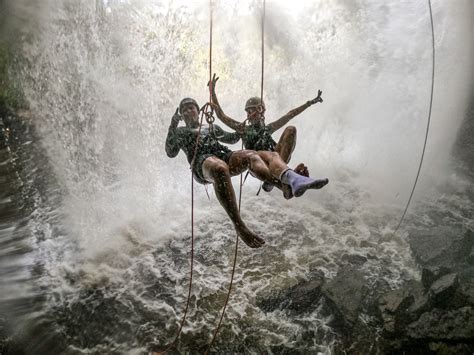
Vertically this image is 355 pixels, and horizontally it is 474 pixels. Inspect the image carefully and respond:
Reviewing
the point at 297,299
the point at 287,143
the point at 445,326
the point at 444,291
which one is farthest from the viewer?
the point at 297,299

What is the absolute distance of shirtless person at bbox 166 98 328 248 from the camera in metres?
2.94

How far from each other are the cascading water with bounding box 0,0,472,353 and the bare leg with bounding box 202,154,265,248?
1968mm

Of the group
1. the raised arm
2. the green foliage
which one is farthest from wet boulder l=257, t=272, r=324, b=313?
the green foliage

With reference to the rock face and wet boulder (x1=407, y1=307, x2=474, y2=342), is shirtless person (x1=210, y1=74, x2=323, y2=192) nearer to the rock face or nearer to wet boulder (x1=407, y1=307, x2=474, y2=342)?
the rock face

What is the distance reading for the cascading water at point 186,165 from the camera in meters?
4.62

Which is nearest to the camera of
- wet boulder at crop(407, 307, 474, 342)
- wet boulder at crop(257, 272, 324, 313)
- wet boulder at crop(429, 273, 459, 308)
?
wet boulder at crop(407, 307, 474, 342)

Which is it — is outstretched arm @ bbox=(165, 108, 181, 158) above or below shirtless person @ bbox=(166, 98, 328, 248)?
above

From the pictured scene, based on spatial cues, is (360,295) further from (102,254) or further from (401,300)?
(102,254)

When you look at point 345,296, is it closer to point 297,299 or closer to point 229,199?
point 297,299

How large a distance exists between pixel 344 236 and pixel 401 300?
167cm

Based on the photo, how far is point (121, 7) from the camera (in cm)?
643

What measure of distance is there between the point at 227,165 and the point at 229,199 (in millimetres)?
460

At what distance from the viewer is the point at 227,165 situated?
11.3ft

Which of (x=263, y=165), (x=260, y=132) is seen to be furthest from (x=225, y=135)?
(x=263, y=165)
